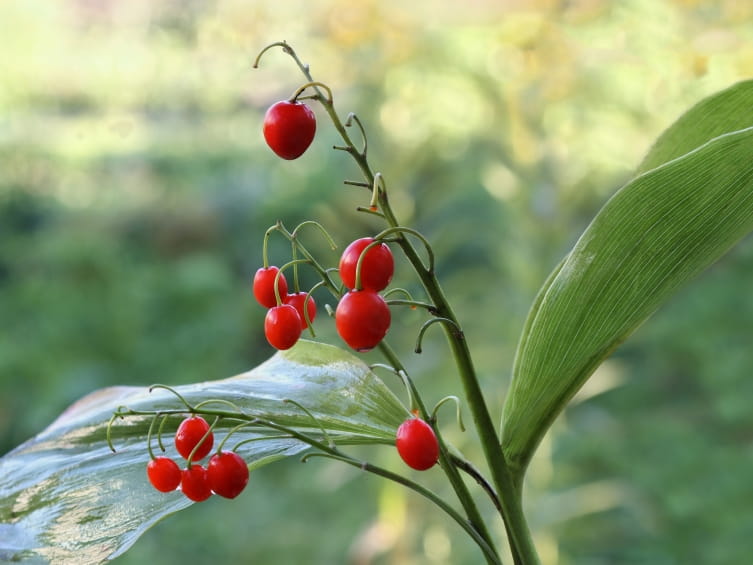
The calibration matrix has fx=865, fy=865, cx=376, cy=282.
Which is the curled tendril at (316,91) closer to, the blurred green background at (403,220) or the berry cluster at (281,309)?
the berry cluster at (281,309)

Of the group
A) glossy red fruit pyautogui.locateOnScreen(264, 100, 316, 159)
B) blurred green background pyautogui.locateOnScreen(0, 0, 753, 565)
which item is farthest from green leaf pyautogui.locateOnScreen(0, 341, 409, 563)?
blurred green background pyautogui.locateOnScreen(0, 0, 753, 565)

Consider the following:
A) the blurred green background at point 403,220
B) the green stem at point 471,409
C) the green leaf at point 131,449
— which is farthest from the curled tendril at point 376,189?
the blurred green background at point 403,220

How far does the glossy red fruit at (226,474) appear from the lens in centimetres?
32

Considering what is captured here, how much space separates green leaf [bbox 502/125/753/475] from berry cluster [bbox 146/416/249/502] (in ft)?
0.37

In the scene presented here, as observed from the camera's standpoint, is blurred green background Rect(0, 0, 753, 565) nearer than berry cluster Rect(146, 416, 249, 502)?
No

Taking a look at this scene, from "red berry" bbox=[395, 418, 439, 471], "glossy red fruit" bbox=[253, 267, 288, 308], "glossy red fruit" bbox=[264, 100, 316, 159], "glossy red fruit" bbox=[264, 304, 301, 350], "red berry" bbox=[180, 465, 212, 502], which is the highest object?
"glossy red fruit" bbox=[264, 100, 316, 159]

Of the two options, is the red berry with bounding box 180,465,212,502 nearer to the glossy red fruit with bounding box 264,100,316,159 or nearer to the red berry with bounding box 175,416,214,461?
the red berry with bounding box 175,416,214,461

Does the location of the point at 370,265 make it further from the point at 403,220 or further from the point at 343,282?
the point at 403,220

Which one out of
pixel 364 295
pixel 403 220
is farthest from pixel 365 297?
pixel 403 220

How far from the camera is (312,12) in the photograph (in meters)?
1.75

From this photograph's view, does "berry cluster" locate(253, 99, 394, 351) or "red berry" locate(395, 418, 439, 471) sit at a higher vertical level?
"berry cluster" locate(253, 99, 394, 351)

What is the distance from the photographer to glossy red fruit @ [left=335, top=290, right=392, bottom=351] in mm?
292

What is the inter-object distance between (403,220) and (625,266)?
3.04 ft

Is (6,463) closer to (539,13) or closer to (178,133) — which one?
(539,13)
